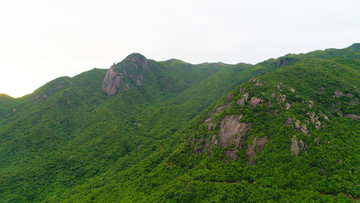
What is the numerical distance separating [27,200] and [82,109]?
247 ft

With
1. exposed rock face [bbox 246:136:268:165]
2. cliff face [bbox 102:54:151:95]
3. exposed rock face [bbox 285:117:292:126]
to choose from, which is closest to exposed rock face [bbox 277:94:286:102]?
exposed rock face [bbox 285:117:292:126]

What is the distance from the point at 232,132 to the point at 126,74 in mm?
140700

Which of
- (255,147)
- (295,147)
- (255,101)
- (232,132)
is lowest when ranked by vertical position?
(255,147)

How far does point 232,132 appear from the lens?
5009cm

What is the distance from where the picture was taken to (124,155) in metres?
81.1

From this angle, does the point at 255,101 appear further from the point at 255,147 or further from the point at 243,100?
the point at 255,147

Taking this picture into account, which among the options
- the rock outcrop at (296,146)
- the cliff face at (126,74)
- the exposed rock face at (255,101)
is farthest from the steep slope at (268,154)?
the cliff face at (126,74)

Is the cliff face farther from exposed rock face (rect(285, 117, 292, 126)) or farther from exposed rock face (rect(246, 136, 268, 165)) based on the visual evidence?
exposed rock face (rect(285, 117, 292, 126))

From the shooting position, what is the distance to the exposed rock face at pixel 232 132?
154ft

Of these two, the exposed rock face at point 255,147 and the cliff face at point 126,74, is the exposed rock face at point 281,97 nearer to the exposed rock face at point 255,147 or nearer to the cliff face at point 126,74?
the exposed rock face at point 255,147

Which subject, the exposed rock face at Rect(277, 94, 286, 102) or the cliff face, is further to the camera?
the cliff face

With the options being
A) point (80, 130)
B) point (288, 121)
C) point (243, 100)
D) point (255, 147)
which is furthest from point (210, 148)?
point (80, 130)

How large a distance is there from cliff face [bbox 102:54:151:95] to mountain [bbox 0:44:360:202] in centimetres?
4002

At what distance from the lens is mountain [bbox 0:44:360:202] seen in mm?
35875
